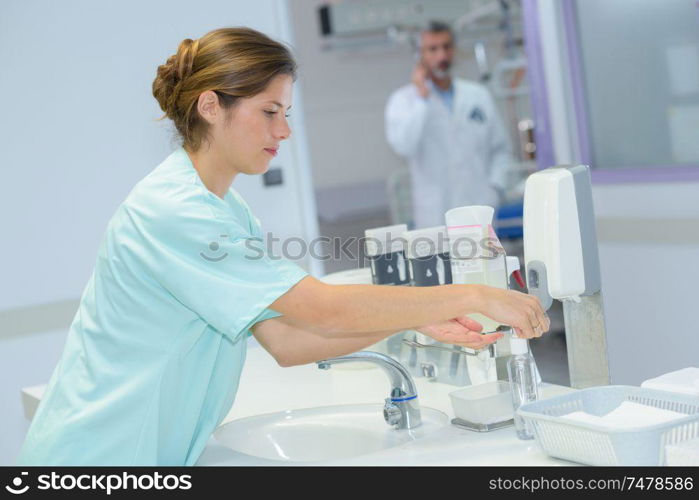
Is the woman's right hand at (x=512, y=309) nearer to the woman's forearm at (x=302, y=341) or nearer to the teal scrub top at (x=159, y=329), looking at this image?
the woman's forearm at (x=302, y=341)

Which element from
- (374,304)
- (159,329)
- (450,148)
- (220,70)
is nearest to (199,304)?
(159,329)

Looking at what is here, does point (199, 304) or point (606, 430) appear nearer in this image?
point (606, 430)

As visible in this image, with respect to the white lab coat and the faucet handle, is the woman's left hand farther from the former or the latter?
the white lab coat

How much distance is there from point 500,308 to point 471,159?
352 cm

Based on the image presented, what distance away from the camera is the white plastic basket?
4.13ft

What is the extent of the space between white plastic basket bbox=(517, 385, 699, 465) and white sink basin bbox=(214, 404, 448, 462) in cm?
45

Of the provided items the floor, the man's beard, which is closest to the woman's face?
the floor

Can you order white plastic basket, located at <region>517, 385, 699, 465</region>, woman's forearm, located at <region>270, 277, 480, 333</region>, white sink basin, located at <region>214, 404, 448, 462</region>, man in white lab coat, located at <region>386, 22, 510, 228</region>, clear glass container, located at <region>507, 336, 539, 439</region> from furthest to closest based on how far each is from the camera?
man in white lab coat, located at <region>386, 22, 510, 228</region> < white sink basin, located at <region>214, 404, 448, 462</region> < clear glass container, located at <region>507, 336, 539, 439</region> < woman's forearm, located at <region>270, 277, 480, 333</region> < white plastic basket, located at <region>517, 385, 699, 465</region>

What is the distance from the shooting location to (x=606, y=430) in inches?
49.4

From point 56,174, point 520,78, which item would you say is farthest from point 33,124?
point 520,78

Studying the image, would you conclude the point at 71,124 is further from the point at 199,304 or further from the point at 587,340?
the point at 587,340

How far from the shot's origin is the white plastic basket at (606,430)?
126 cm

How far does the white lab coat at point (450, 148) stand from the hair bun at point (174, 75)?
3.30 meters

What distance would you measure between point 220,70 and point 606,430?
80cm
